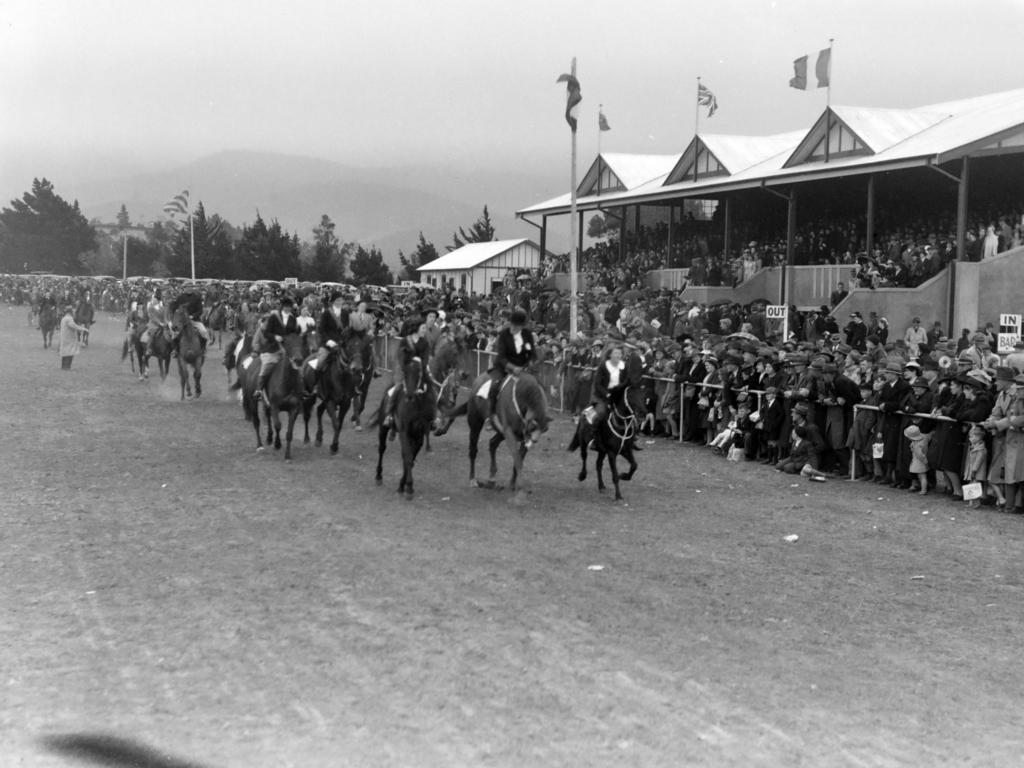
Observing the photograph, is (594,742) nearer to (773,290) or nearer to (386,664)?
(386,664)

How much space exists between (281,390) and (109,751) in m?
11.4

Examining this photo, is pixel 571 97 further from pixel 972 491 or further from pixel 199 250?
pixel 199 250

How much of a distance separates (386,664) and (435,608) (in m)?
1.52

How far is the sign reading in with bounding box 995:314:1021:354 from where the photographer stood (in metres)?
21.0

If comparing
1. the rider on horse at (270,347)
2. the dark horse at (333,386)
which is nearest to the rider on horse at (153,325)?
the dark horse at (333,386)

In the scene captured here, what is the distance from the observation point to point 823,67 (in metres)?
33.7

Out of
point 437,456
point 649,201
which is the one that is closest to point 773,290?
point 649,201

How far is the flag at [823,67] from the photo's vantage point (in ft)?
110

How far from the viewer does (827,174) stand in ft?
105

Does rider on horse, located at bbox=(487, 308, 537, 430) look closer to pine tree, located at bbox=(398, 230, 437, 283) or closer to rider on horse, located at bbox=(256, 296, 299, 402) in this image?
rider on horse, located at bbox=(256, 296, 299, 402)

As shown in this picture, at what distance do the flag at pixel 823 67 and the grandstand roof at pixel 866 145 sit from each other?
2.64 ft

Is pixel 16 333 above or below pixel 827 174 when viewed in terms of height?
below

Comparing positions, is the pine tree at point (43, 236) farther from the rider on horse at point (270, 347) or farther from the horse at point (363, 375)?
the rider on horse at point (270, 347)

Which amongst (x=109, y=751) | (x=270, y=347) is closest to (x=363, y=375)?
(x=270, y=347)
